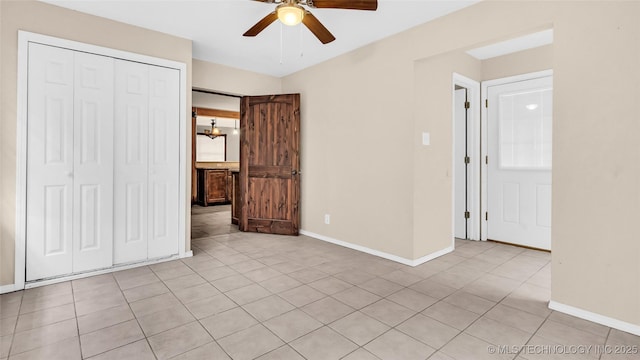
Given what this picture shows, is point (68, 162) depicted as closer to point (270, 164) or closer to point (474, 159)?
point (270, 164)

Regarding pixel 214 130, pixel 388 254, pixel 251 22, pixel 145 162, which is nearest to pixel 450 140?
pixel 388 254

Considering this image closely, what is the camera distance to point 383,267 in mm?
3240

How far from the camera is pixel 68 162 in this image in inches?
111

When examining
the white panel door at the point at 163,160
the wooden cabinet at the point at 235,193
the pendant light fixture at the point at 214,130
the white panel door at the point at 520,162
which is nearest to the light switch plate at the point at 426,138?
the white panel door at the point at 520,162

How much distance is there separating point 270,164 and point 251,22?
2124 millimetres

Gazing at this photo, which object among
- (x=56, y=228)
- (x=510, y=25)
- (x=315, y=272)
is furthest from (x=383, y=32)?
(x=56, y=228)

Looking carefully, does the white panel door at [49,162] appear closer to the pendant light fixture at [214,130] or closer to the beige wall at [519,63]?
the beige wall at [519,63]

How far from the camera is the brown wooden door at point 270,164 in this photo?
15.3 ft

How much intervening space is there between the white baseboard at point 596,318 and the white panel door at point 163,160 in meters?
3.59

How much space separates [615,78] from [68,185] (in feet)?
14.3

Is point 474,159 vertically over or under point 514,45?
under

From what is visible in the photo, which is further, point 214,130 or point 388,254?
point 214,130

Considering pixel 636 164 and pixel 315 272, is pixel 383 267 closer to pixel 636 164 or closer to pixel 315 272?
pixel 315 272

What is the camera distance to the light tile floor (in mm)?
1794
